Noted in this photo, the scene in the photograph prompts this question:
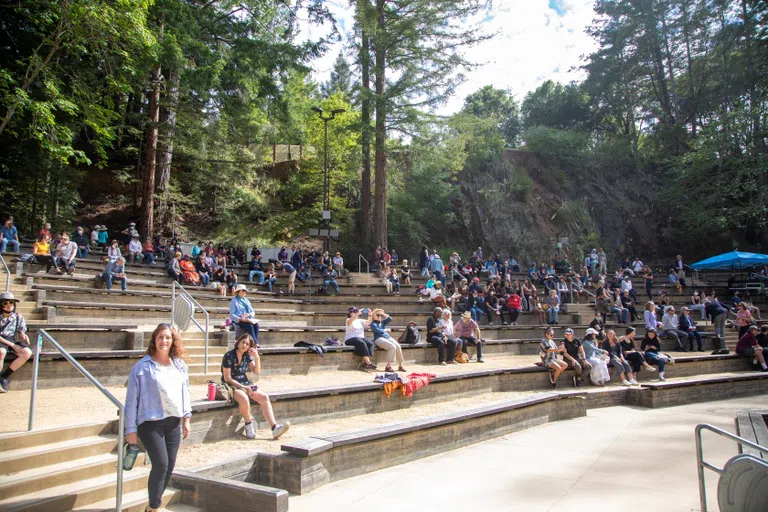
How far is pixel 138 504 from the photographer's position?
14.6 ft

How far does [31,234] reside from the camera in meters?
21.6

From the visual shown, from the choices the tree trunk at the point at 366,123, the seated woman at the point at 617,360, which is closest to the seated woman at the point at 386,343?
the seated woman at the point at 617,360

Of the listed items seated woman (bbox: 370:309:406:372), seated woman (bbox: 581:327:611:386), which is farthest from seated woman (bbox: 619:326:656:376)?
seated woman (bbox: 370:309:406:372)

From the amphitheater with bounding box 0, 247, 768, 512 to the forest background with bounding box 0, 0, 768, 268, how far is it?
662 centimetres

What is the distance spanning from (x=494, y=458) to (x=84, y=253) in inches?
599

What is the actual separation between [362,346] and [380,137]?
1315cm

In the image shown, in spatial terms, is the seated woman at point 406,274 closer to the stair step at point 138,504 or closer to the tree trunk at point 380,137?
the tree trunk at point 380,137

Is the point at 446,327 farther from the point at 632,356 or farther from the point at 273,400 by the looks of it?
the point at 273,400

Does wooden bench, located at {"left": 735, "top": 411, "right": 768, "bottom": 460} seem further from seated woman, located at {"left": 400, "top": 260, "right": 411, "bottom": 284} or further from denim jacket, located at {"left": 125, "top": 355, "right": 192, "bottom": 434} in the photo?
seated woman, located at {"left": 400, "top": 260, "right": 411, "bottom": 284}

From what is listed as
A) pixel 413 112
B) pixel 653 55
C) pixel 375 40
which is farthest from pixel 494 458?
pixel 653 55

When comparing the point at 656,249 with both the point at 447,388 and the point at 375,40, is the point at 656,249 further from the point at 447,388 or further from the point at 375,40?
the point at 447,388

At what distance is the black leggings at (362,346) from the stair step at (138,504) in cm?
649

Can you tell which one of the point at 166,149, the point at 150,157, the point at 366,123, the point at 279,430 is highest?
the point at 366,123

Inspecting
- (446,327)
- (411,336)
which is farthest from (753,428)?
(411,336)
